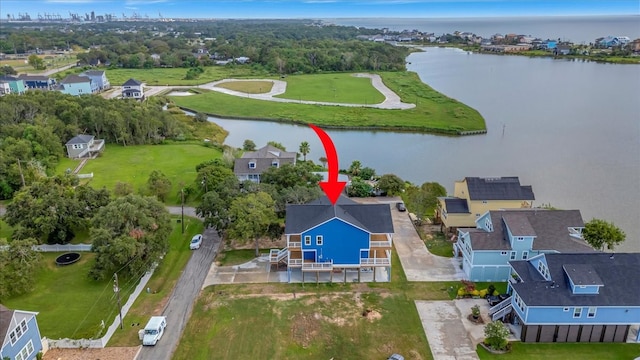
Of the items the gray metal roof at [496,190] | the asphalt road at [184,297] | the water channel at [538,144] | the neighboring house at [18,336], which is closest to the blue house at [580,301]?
the gray metal roof at [496,190]

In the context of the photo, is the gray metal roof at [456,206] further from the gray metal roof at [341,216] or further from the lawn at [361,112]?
the lawn at [361,112]

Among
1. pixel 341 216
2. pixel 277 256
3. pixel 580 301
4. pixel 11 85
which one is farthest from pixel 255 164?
pixel 11 85

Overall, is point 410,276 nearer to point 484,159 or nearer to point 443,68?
point 484,159

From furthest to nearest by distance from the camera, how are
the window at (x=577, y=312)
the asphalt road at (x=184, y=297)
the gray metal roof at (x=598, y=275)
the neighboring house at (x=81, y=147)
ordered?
the neighboring house at (x=81, y=147) → the asphalt road at (x=184, y=297) → the window at (x=577, y=312) → the gray metal roof at (x=598, y=275)

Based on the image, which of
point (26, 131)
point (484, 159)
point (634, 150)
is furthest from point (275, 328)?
point (634, 150)

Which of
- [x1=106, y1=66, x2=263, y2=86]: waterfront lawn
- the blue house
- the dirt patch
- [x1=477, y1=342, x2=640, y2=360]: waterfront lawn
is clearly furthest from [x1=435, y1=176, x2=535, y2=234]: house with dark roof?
[x1=106, y1=66, x2=263, y2=86]: waterfront lawn
